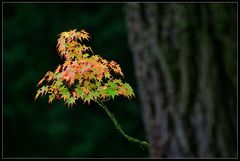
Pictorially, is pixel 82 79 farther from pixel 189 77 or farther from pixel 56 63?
pixel 56 63

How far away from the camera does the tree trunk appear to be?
5.79 ft

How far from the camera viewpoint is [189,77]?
1.80 m

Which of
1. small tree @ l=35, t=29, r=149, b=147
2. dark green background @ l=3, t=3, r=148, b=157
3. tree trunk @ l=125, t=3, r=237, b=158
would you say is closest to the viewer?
tree trunk @ l=125, t=3, r=237, b=158

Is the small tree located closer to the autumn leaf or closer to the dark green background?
the autumn leaf

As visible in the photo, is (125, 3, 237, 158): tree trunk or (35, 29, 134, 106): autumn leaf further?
(35, 29, 134, 106): autumn leaf

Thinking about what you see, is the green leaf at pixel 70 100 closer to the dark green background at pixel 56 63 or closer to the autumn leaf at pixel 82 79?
the autumn leaf at pixel 82 79

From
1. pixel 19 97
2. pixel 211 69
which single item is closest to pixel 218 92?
pixel 211 69

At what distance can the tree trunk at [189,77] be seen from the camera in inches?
69.5

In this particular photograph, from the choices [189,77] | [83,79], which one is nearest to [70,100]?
[83,79]

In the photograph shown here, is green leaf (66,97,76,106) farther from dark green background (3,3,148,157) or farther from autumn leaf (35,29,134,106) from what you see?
dark green background (3,3,148,157)

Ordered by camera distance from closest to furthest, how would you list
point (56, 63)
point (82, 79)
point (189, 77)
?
1. point (189, 77)
2. point (82, 79)
3. point (56, 63)

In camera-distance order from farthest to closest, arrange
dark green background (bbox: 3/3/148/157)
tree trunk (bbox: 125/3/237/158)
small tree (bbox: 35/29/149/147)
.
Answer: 1. dark green background (bbox: 3/3/148/157)
2. small tree (bbox: 35/29/149/147)
3. tree trunk (bbox: 125/3/237/158)

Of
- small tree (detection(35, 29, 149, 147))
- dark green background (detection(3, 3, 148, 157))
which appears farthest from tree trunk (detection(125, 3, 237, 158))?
dark green background (detection(3, 3, 148, 157))

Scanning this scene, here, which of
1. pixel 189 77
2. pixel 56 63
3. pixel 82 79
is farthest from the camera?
pixel 56 63
